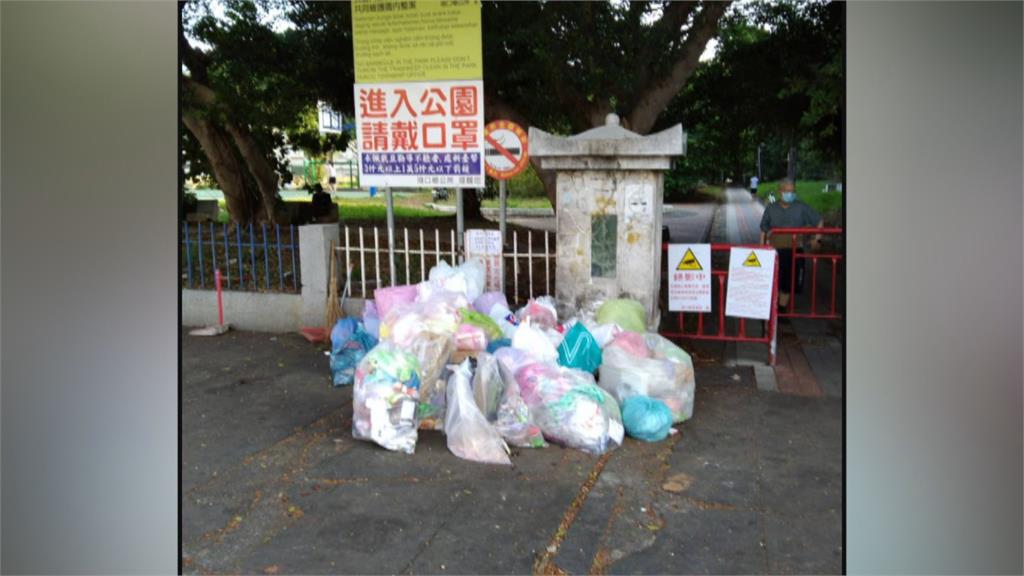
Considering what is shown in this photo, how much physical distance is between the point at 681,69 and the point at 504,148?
334 cm

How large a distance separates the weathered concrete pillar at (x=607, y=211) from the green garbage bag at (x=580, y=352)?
1.02 meters

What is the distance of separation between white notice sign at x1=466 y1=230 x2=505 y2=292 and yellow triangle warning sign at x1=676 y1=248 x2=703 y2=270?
56.3 inches

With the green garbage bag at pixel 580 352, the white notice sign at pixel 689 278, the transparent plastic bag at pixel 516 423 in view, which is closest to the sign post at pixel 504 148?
the white notice sign at pixel 689 278

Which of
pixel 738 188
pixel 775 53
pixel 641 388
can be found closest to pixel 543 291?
pixel 641 388

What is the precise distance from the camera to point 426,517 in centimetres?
352

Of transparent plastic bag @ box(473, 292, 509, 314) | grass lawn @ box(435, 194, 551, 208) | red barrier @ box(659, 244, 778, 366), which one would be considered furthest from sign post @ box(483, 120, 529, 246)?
grass lawn @ box(435, 194, 551, 208)

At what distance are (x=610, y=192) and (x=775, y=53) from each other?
4.94 meters

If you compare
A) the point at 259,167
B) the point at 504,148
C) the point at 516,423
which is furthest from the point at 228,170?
the point at 516,423

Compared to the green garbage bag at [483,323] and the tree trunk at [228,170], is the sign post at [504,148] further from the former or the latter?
the tree trunk at [228,170]

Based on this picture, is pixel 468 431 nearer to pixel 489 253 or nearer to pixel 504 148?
pixel 489 253

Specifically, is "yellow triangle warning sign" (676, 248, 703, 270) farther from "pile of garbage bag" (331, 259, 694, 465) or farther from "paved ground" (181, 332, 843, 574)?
"paved ground" (181, 332, 843, 574)

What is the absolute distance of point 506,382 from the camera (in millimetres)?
4512

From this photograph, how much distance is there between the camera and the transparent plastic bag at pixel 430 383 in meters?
4.60

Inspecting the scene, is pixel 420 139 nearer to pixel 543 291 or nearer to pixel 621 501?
pixel 543 291
